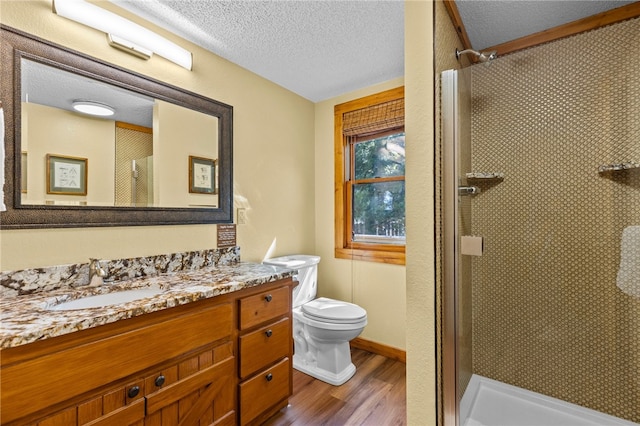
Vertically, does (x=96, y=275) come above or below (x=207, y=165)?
below

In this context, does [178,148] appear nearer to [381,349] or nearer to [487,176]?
[487,176]

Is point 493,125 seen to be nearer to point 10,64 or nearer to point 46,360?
point 46,360

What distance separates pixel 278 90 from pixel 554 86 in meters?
1.95

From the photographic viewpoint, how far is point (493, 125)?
1.70 metres

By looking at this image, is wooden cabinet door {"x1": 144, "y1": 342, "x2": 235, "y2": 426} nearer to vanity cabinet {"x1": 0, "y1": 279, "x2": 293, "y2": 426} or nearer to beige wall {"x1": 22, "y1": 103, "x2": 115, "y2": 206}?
vanity cabinet {"x1": 0, "y1": 279, "x2": 293, "y2": 426}

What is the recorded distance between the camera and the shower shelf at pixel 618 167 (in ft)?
4.64

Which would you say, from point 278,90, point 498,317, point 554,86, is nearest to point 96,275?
point 278,90

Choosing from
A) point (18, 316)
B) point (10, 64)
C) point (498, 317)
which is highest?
point (10, 64)

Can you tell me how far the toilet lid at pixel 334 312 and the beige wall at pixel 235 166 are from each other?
1.99 feet

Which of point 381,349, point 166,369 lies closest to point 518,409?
point 381,349

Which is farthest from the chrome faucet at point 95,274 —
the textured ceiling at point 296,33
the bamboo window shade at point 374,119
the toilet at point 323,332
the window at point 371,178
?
the bamboo window shade at point 374,119

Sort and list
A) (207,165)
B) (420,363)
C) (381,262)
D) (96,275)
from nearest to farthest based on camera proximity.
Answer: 1. (420,363)
2. (96,275)
3. (207,165)
4. (381,262)

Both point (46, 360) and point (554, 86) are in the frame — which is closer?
point (46, 360)

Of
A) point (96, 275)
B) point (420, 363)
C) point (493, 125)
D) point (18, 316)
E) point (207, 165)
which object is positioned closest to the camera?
point (18, 316)
